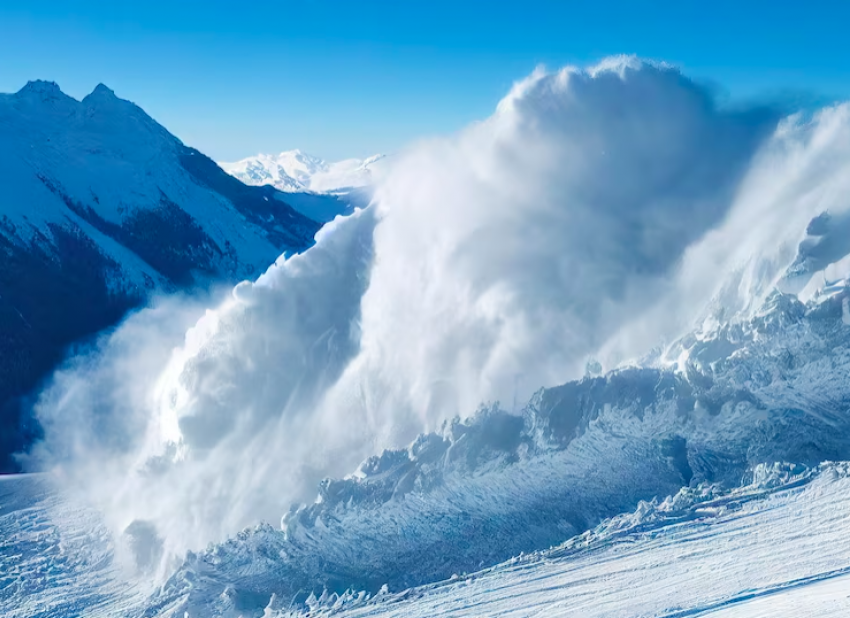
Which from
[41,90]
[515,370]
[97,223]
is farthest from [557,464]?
[41,90]

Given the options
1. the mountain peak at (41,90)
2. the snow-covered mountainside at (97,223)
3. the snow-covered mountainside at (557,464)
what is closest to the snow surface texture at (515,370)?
the snow-covered mountainside at (557,464)

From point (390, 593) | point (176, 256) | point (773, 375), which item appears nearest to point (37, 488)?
point (390, 593)

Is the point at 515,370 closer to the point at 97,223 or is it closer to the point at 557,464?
the point at 557,464

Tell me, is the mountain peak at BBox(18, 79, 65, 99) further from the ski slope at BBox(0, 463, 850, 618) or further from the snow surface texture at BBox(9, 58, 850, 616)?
the ski slope at BBox(0, 463, 850, 618)

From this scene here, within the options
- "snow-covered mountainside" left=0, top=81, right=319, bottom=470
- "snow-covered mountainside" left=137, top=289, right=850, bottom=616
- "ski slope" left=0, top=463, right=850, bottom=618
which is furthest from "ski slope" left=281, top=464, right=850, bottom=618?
"snow-covered mountainside" left=0, top=81, right=319, bottom=470

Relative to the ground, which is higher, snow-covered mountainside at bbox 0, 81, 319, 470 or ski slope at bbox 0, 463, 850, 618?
snow-covered mountainside at bbox 0, 81, 319, 470

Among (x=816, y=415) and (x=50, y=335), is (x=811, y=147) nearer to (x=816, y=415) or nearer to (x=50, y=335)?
(x=816, y=415)
